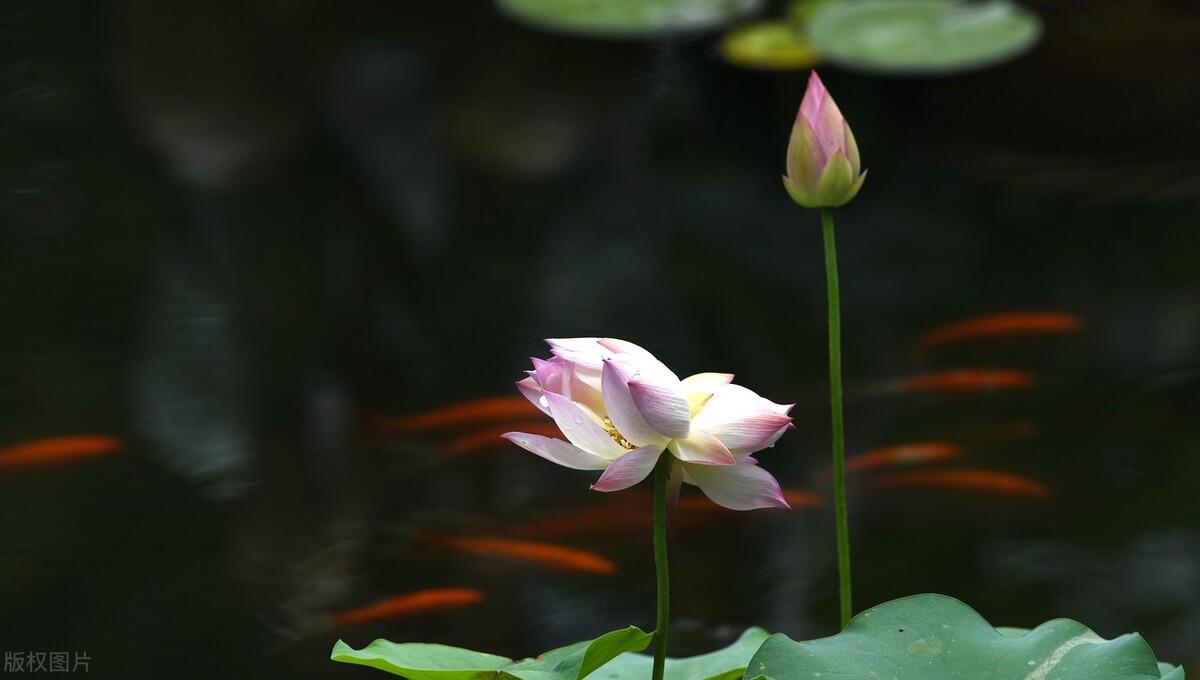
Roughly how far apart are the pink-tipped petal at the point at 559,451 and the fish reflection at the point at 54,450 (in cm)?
164

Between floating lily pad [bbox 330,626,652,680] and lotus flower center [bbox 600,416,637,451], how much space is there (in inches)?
3.3

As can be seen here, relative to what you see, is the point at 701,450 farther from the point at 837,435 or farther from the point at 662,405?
the point at 837,435

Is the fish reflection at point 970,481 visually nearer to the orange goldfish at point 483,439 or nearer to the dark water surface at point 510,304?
the dark water surface at point 510,304

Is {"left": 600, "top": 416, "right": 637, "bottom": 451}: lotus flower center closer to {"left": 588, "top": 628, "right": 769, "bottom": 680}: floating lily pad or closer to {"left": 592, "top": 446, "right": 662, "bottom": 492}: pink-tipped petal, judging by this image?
{"left": 592, "top": 446, "right": 662, "bottom": 492}: pink-tipped petal

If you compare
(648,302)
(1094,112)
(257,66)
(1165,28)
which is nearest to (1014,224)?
(1094,112)

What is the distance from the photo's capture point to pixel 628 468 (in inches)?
23.7

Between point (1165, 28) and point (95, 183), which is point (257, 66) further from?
point (1165, 28)

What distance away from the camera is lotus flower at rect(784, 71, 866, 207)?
0.72 metres

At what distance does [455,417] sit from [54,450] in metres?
0.62

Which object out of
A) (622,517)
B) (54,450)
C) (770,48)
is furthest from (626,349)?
(770,48)

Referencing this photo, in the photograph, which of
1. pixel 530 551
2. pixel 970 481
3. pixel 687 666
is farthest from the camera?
pixel 970 481

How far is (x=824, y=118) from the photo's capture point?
719 millimetres

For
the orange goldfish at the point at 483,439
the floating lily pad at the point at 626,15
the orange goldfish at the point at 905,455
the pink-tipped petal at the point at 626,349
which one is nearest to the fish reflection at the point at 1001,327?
the orange goldfish at the point at 905,455

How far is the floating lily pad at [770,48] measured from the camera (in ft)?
10.7
